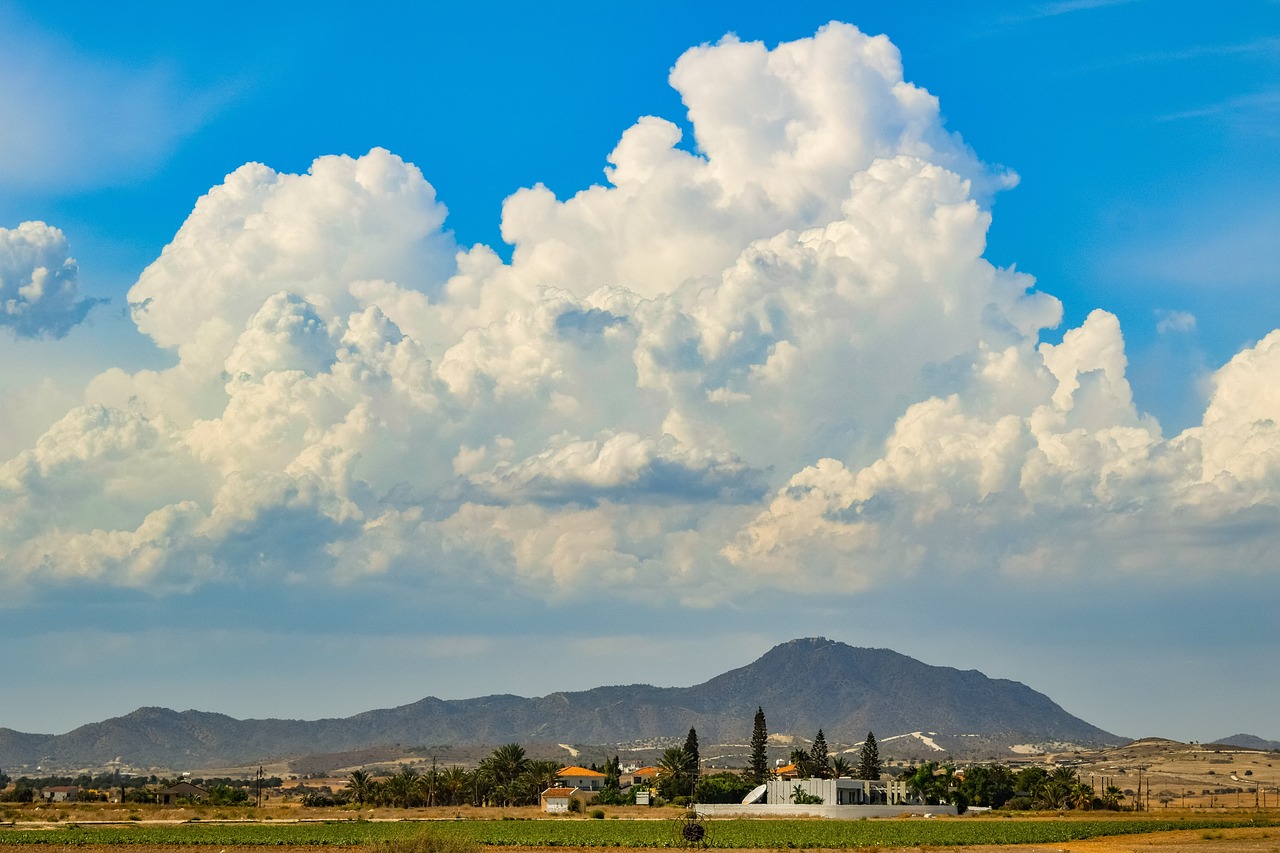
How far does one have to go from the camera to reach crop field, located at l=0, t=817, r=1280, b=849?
352 ft

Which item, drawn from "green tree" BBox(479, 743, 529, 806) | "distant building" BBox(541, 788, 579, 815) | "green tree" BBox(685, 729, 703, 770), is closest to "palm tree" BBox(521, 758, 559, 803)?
"green tree" BBox(479, 743, 529, 806)

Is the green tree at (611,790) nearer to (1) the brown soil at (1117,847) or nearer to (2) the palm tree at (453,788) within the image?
A: (2) the palm tree at (453,788)

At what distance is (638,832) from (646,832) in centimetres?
68

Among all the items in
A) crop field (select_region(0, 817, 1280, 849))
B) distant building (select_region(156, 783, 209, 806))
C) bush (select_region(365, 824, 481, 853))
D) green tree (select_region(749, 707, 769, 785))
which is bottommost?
crop field (select_region(0, 817, 1280, 849))

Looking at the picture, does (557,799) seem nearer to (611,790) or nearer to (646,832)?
(611,790)

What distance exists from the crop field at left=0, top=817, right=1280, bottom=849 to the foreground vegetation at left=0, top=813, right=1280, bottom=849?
8 cm

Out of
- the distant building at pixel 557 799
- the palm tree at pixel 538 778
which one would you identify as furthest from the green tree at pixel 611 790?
the palm tree at pixel 538 778

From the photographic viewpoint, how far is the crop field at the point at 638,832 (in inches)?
4225

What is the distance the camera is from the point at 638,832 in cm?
11912

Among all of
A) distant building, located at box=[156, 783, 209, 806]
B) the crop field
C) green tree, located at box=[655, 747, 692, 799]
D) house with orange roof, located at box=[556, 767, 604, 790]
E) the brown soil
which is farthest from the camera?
house with orange roof, located at box=[556, 767, 604, 790]

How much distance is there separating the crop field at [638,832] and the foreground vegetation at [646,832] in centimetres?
8

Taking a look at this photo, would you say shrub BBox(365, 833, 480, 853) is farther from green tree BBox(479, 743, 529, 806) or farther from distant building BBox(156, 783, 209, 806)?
A: distant building BBox(156, 783, 209, 806)

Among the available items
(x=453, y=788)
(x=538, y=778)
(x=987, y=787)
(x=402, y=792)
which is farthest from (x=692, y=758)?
(x=987, y=787)

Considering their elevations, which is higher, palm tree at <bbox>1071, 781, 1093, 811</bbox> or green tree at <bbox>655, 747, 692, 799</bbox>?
green tree at <bbox>655, 747, 692, 799</bbox>
